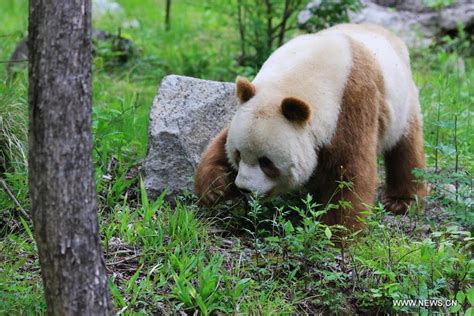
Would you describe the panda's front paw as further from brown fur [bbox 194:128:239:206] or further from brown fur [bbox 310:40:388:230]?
brown fur [bbox 310:40:388:230]

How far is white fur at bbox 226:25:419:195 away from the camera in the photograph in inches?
172

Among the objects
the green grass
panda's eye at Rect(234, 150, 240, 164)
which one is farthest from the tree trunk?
panda's eye at Rect(234, 150, 240, 164)

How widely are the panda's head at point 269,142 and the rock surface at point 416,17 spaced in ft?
16.9

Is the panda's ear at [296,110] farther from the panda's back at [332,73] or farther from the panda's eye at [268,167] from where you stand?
the panda's eye at [268,167]

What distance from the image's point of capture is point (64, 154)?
2811mm

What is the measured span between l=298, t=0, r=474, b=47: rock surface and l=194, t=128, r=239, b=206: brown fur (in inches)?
198

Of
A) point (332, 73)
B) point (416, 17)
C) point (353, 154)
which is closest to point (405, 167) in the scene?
point (353, 154)

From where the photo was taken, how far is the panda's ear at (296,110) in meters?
4.20

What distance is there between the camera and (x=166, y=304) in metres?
3.79

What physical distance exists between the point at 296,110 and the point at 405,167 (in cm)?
159

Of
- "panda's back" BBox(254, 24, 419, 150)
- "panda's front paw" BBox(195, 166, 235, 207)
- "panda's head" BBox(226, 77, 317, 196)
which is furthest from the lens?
"panda's front paw" BBox(195, 166, 235, 207)

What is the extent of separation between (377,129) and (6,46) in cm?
472

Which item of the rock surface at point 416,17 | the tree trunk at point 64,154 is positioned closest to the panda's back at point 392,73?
the tree trunk at point 64,154

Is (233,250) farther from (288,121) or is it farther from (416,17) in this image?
(416,17)
